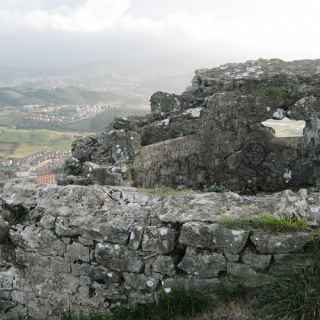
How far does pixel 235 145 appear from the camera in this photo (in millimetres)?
12125

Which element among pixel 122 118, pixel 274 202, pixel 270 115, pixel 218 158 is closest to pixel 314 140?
pixel 270 115

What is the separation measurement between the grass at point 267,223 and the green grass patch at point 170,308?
1.24 m

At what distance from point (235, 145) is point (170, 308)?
606 cm

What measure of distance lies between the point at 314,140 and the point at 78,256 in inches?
266

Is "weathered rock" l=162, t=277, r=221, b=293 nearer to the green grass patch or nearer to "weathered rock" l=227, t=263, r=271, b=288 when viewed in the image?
the green grass patch

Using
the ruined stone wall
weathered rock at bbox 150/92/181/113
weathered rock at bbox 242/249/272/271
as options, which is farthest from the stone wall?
weathered rock at bbox 150/92/181/113

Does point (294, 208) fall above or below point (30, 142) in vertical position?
above

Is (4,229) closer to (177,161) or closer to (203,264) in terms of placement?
(203,264)

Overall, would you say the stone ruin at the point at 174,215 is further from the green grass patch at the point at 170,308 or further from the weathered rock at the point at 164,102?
the weathered rock at the point at 164,102

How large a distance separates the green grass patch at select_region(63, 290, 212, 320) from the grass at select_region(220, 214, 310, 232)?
1.24m

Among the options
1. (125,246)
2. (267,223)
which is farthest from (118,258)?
(267,223)

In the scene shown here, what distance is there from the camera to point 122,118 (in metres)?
13.8

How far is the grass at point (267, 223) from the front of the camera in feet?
22.4

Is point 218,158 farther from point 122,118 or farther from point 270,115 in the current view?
point 122,118
